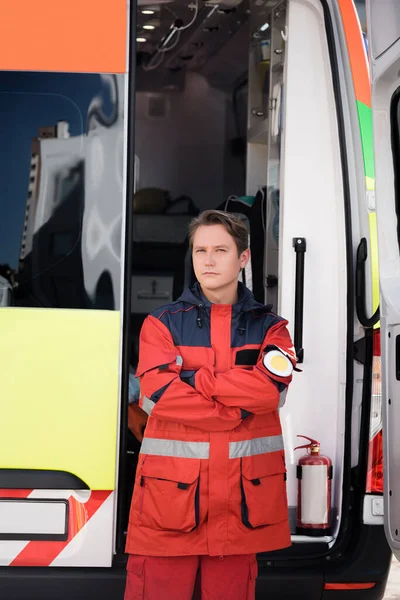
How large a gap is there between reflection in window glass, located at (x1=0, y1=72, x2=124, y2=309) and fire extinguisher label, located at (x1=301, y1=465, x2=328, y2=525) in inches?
39.4

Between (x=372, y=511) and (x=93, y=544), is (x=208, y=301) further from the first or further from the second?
(x=372, y=511)

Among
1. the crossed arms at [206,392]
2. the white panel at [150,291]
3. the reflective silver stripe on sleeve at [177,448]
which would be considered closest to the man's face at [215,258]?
the crossed arms at [206,392]

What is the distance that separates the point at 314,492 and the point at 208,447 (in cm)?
82

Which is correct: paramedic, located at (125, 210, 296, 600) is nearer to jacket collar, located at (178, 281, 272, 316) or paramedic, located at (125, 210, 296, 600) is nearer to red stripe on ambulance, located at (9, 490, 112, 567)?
jacket collar, located at (178, 281, 272, 316)

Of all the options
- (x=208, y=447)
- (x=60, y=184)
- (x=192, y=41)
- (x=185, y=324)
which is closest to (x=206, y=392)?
(x=208, y=447)

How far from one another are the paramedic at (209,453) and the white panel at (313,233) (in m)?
0.59

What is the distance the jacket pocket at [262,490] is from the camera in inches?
113

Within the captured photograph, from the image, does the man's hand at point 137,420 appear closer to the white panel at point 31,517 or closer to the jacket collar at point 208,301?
the white panel at point 31,517

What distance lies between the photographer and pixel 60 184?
3.37m

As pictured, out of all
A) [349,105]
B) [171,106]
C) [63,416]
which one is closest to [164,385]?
[63,416]

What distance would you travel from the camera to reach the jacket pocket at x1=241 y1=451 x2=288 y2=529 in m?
2.87

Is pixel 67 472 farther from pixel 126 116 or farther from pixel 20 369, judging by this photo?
pixel 126 116

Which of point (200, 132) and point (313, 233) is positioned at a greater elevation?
point (200, 132)

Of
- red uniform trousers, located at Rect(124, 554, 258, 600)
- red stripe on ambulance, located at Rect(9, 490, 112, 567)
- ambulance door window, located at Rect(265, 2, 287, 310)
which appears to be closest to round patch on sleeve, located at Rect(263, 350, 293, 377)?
red uniform trousers, located at Rect(124, 554, 258, 600)
